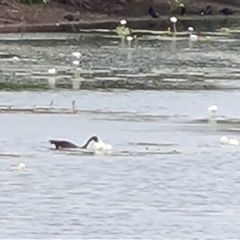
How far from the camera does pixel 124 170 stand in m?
16.7

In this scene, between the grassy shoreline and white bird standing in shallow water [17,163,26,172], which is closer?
→ white bird standing in shallow water [17,163,26,172]

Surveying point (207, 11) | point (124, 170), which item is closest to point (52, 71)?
point (124, 170)

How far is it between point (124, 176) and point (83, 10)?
35.6 m

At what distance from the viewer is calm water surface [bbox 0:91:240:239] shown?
13.4 metres

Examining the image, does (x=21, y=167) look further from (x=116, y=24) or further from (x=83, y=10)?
(x=83, y=10)

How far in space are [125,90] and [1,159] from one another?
911 centimetres

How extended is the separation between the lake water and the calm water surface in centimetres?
1

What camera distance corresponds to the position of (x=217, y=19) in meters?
54.3

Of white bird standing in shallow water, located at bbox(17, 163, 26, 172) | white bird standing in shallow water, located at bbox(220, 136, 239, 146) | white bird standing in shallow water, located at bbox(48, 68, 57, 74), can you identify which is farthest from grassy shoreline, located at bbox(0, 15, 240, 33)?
white bird standing in shallow water, located at bbox(17, 163, 26, 172)

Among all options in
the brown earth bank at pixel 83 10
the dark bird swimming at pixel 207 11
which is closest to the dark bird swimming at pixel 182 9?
the brown earth bank at pixel 83 10

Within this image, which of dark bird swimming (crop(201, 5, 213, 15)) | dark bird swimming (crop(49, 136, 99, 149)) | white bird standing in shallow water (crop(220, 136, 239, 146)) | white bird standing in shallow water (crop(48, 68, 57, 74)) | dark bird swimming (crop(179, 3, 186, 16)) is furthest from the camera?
dark bird swimming (crop(201, 5, 213, 15))

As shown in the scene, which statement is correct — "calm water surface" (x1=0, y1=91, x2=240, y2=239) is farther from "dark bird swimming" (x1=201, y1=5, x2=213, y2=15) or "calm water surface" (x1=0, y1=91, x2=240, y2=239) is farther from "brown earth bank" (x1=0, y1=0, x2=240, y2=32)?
"dark bird swimming" (x1=201, y1=5, x2=213, y2=15)

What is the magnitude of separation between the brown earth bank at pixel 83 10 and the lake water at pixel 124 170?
2071 centimetres

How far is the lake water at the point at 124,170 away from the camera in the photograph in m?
13.5
